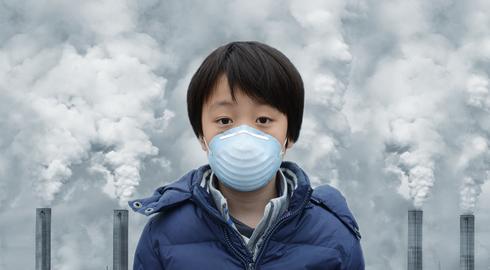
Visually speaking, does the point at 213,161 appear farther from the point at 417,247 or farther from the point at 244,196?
the point at 417,247

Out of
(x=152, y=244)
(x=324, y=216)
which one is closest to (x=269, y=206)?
(x=324, y=216)

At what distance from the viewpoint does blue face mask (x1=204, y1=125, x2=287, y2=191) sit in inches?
112

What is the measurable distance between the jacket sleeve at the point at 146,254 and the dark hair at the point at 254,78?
1.86 ft

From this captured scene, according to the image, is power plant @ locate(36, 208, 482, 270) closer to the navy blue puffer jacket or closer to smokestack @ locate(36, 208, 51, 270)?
smokestack @ locate(36, 208, 51, 270)

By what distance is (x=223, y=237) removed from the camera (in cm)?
297

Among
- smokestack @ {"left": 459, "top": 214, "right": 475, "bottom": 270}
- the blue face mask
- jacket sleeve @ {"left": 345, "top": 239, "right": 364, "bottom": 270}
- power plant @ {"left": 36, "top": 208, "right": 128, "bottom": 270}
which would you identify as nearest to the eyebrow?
the blue face mask

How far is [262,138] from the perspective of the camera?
2902mm

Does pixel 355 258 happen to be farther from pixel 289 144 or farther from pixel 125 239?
pixel 125 239

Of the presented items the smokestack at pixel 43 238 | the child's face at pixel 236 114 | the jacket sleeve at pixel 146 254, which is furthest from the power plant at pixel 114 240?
the child's face at pixel 236 114

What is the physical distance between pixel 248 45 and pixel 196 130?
0.46 meters

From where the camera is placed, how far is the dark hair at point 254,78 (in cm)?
293

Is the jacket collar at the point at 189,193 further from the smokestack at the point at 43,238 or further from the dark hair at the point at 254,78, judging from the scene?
the smokestack at the point at 43,238

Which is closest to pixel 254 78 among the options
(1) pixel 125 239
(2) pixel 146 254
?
(2) pixel 146 254

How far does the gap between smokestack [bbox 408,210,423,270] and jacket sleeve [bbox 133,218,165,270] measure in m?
34.2
